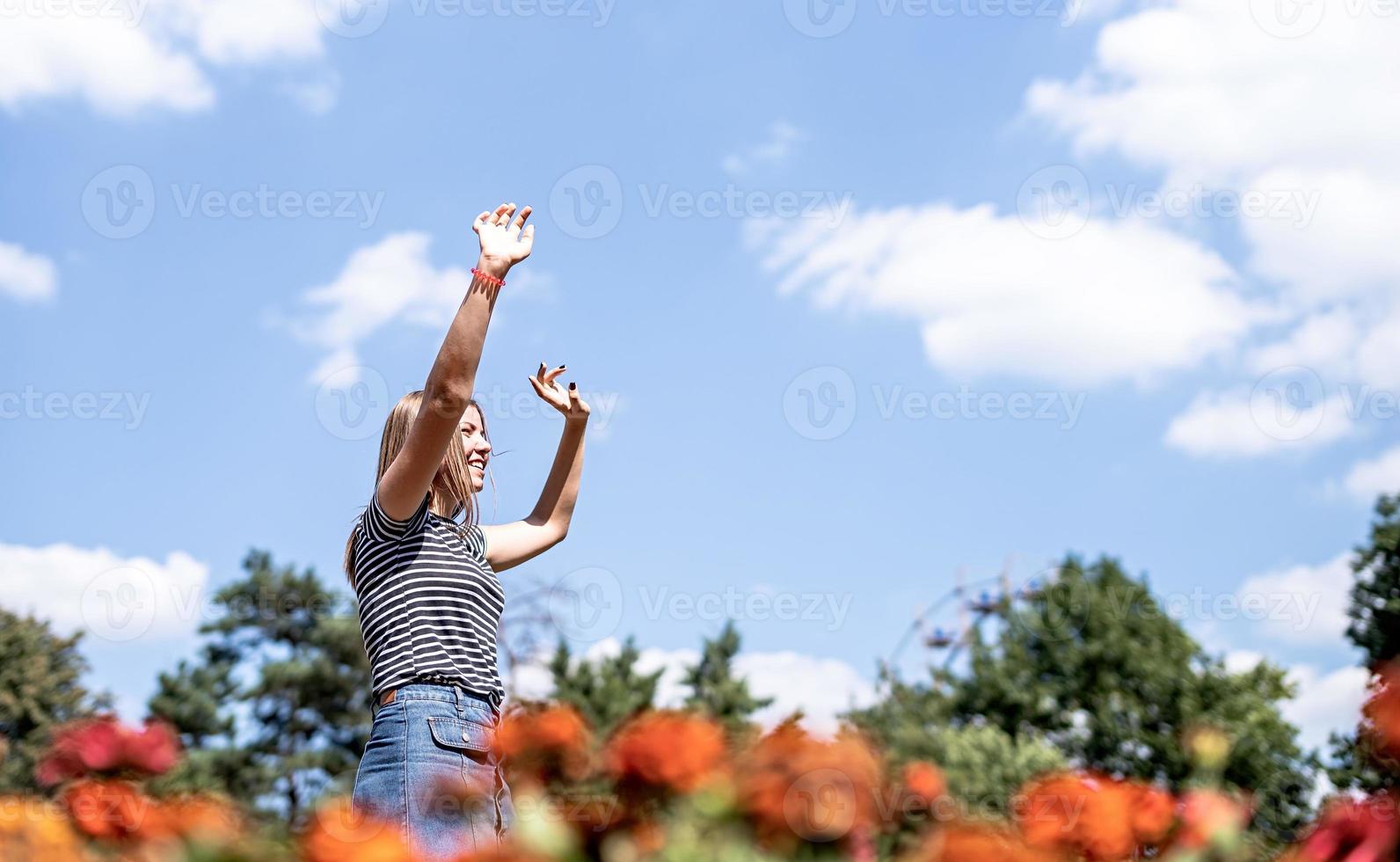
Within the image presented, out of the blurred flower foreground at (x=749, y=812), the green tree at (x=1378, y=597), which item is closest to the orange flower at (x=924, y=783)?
the blurred flower foreground at (x=749, y=812)

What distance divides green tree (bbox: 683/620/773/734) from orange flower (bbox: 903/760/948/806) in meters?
44.4

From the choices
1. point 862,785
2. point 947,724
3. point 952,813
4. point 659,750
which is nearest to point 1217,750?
point 952,813

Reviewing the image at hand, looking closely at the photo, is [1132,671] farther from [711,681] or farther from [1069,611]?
[711,681]

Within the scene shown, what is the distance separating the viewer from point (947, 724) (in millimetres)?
39688

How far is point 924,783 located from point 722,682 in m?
46.9

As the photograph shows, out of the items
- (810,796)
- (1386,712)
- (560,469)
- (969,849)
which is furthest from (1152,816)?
(560,469)

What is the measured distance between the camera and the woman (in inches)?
114

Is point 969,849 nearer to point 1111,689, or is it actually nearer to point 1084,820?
point 1084,820

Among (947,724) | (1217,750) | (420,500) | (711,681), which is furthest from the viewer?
(711,681)

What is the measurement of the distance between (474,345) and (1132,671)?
119 feet

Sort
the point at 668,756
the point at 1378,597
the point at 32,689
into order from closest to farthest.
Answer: the point at 668,756
the point at 1378,597
the point at 32,689

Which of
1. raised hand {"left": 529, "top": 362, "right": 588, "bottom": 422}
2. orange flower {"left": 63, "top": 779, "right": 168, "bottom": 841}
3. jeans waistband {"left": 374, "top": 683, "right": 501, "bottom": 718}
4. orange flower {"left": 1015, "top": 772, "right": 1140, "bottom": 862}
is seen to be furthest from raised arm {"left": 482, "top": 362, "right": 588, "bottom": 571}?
orange flower {"left": 1015, "top": 772, "right": 1140, "bottom": 862}

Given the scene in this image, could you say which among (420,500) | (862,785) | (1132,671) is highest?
(1132,671)

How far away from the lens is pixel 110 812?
5.70 ft
